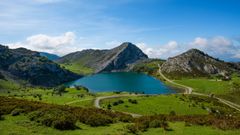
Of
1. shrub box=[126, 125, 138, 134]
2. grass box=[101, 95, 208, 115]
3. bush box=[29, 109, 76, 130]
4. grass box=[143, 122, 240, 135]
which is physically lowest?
grass box=[101, 95, 208, 115]

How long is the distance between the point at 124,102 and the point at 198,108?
25.2 m

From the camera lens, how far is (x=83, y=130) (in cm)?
3447

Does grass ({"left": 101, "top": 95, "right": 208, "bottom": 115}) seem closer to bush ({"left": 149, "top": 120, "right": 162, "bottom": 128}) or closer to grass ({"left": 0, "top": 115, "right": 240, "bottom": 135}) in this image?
bush ({"left": 149, "top": 120, "right": 162, "bottom": 128})

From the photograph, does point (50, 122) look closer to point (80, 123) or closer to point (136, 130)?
point (80, 123)

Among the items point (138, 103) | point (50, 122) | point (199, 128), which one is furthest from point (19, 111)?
point (138, 103)

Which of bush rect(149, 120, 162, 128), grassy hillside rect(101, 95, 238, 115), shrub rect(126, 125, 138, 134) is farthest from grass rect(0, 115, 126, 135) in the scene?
grassy hillside rect(101, 95, 238, 115)

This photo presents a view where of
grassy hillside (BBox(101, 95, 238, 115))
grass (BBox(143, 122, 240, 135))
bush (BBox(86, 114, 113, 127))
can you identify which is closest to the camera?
grass (BBox(143, 122, 240, 135))

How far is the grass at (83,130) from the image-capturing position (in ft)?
103

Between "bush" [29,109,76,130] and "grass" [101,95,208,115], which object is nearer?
"bush" [29,109,76,130]

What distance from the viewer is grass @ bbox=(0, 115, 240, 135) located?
31.4m

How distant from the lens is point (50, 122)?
34094mm

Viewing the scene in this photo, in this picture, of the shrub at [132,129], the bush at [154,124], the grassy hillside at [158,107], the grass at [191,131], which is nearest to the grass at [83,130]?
the grass at [191,131]

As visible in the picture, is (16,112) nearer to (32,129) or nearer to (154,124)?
(32,129)

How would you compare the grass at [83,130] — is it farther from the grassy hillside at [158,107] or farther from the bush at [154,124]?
the grassy hillside at [158,107]
